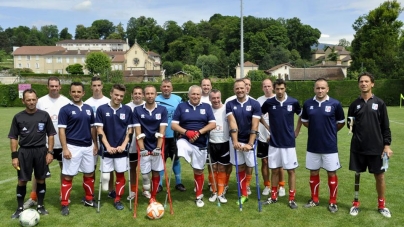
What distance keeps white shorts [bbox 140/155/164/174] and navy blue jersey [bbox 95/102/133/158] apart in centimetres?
42

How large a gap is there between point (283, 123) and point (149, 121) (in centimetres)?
216

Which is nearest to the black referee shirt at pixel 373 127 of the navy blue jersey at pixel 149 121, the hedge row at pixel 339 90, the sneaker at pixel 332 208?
the sneaker at pixel 332 208

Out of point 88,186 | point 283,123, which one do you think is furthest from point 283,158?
point 88,186

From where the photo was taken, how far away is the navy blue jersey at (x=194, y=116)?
5.66 m

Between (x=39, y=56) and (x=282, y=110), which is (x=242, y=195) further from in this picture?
(x=39, y=56)

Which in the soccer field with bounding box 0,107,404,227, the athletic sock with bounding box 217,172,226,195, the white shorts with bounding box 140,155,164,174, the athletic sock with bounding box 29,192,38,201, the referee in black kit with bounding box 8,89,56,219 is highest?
the referee in black kit with bounding box 8,89,56,219

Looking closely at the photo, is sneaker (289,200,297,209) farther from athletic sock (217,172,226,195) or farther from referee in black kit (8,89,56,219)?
referee in black kit (8,89,56,219)

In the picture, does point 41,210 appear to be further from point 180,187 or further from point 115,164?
point 180,187

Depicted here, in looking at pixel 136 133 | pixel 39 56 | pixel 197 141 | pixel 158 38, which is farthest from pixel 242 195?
pixel 158 38

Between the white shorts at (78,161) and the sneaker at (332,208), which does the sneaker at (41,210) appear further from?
the sneaker at (332,208)

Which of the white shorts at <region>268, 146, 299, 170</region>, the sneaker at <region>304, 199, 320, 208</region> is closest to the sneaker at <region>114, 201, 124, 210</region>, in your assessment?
the white shorts at <region>268, 146, 299, 170</region>

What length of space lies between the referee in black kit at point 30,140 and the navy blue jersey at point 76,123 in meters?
0.22

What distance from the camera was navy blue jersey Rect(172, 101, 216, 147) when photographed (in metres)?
5.66

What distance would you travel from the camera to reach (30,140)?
5109 mm
